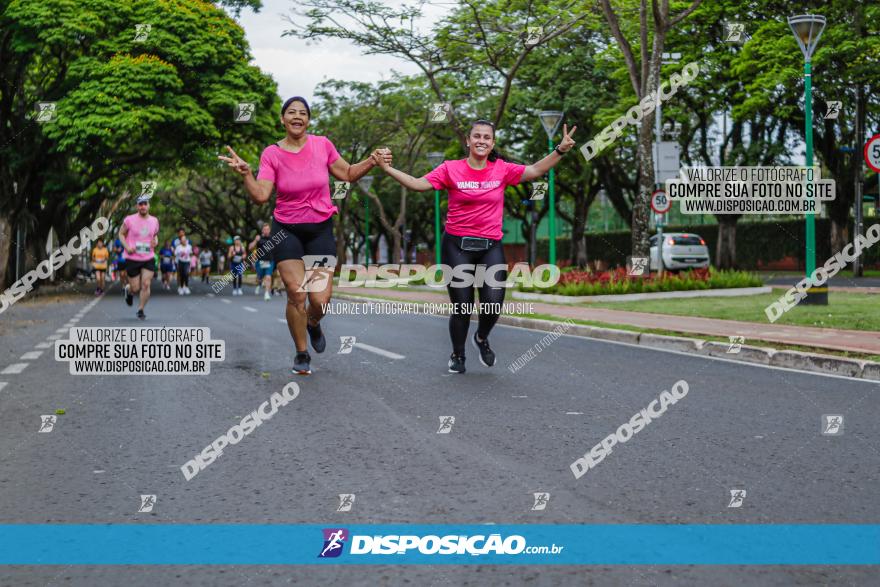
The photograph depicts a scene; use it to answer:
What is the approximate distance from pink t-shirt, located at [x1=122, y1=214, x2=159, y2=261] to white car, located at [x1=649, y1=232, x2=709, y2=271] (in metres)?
20.7

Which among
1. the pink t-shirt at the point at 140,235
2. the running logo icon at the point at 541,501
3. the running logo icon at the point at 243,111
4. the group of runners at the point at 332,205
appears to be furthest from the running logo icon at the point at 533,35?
the running logo icon at the point at 541,501

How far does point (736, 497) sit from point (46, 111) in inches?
1018

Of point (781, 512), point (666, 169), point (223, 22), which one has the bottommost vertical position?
point (781, 512)

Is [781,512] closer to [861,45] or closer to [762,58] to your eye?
[861,45]

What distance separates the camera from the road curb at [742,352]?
27.7ft

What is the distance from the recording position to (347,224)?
72.2 metres

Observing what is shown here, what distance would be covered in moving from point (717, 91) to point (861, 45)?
7695 mm

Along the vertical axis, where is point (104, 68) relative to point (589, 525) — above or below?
above

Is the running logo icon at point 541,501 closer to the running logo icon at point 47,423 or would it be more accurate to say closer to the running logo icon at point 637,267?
the running logo icon at point 47,423

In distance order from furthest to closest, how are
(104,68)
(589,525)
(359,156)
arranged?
(359,156), (104,68), (589,525)

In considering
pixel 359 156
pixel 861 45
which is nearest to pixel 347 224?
Answer: pixel 359 156

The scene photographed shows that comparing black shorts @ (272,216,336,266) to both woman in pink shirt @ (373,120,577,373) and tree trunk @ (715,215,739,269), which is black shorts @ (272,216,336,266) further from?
tree trunk @ (715,215,739,269)

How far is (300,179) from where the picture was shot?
7.53 m

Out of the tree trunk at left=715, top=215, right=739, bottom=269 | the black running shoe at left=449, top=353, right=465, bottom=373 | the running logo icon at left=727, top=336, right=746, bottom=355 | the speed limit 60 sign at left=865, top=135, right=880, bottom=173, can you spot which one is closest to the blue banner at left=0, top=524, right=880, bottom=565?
the black running shoe at left=449, top=353, right=465, bottom=373
